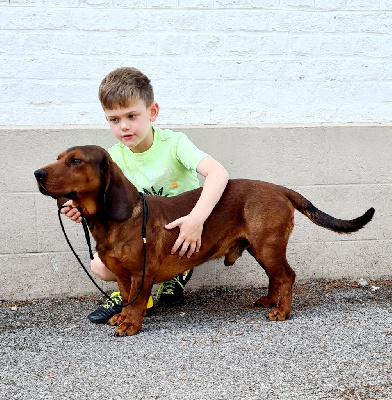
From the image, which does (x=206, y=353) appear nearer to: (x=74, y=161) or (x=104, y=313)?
(x=104, y=313)

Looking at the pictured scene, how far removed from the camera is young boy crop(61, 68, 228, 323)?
3.77 metres

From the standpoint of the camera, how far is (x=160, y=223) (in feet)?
12.5

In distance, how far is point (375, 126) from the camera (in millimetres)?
4867

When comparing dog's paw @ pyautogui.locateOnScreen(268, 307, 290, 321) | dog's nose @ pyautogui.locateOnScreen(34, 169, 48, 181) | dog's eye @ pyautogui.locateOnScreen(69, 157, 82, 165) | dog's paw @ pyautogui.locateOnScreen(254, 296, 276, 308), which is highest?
dog's eye @ pyautogui.locateOnScreen(69, 157, 82, 165)

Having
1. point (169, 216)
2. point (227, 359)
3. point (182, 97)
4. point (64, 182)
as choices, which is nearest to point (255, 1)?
point (182, 97)

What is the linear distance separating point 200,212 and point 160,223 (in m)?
0.28

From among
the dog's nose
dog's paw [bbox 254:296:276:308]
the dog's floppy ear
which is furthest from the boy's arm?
the dog's nose

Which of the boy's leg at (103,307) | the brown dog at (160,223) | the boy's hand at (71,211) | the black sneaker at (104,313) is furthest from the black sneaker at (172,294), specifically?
the boy's hand at (71,211)

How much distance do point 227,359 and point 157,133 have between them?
168 centimetres

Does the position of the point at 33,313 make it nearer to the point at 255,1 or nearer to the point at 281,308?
the point at 281,308

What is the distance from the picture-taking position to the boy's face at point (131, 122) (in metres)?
3.79

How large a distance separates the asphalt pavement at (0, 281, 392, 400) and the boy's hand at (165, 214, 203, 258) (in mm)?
535

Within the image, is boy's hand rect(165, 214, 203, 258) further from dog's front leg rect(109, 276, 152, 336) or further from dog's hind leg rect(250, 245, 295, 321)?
dog's hind leg rect(250, 245, 295, 321)

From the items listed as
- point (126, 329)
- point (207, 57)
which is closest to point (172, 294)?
point (126, 329)
